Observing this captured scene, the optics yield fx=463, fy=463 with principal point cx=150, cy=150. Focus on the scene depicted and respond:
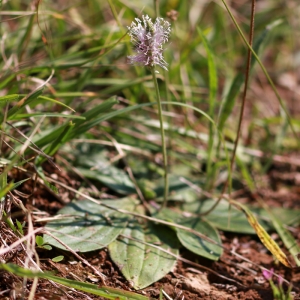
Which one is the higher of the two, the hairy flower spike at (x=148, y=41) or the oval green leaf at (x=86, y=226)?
the hairy flower spike at (x=148, y=41)

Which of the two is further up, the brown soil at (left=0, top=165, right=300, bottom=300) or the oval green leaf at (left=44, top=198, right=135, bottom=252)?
the oval green leaf at (left=44, top=198, right=135, bottom=252)

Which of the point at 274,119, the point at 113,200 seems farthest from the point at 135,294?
the point at 274,119

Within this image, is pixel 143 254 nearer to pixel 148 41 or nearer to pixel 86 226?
pixel 86 226

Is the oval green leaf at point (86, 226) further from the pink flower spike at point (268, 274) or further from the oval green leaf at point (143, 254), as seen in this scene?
the pink flower spike at point (268, 274)

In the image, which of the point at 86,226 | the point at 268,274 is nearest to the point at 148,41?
the point at 86,226

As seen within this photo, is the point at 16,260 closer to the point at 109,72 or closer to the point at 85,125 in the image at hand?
the point at 85,125

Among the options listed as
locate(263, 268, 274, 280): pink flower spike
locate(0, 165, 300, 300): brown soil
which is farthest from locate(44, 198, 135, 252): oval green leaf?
locate(263, 268, 274, 280): pink flower spike

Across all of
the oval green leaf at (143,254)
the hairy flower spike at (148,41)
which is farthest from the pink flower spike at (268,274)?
the hairy flower spike at (148,41)

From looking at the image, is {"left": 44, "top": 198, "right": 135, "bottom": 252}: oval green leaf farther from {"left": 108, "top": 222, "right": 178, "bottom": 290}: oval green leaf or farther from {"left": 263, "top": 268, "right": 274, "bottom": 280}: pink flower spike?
{"left": 263, "top": 268, "right": 274, "bottom": 280}: pink flower spike
